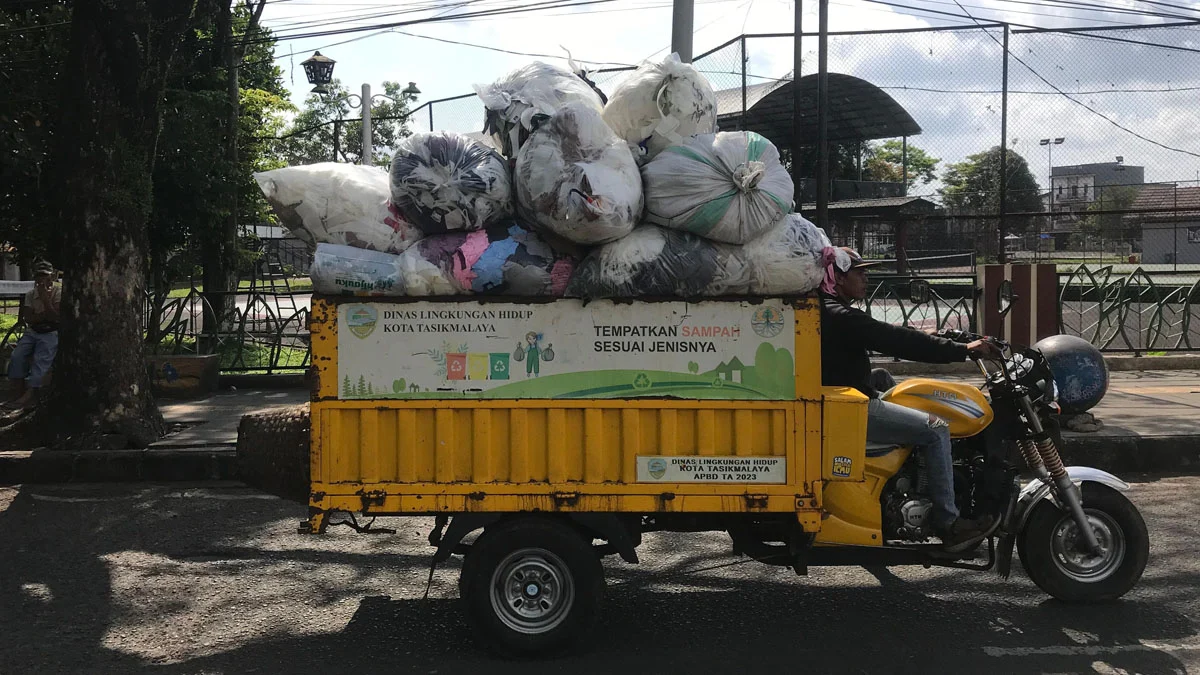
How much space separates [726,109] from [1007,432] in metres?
10.4

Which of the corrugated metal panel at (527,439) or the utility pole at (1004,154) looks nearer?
the corrugated metal panel at (527,439)

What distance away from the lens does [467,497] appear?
403cm

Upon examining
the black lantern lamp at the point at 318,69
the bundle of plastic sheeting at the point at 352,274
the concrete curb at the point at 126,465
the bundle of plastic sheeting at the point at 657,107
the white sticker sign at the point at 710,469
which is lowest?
the concrete curb at the point at 126,465

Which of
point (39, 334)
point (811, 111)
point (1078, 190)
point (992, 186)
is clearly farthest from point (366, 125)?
point (1078, 190)

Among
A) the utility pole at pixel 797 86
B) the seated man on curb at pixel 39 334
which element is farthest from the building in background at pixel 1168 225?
the seated man on curb at pixel 39 334

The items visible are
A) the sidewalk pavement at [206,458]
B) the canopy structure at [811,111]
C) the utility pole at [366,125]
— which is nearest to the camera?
the sidewalk pavement at [206,458]

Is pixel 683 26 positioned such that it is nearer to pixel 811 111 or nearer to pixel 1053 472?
pixel 1053 472

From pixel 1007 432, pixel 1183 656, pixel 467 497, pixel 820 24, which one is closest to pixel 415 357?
pixel 467 497

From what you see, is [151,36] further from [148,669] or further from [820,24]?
[820,24]

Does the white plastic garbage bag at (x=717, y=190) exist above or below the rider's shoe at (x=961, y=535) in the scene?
above

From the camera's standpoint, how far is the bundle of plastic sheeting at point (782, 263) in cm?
404

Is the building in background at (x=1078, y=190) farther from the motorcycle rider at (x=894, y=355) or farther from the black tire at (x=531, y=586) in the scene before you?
the black tire at (x=531, y=586)

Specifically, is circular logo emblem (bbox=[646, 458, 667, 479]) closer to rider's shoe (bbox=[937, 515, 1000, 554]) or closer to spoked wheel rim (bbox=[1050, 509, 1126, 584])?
rider's shoe (bbox=[937, 515, 1000, 554])

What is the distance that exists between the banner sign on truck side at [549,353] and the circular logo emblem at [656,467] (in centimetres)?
28
